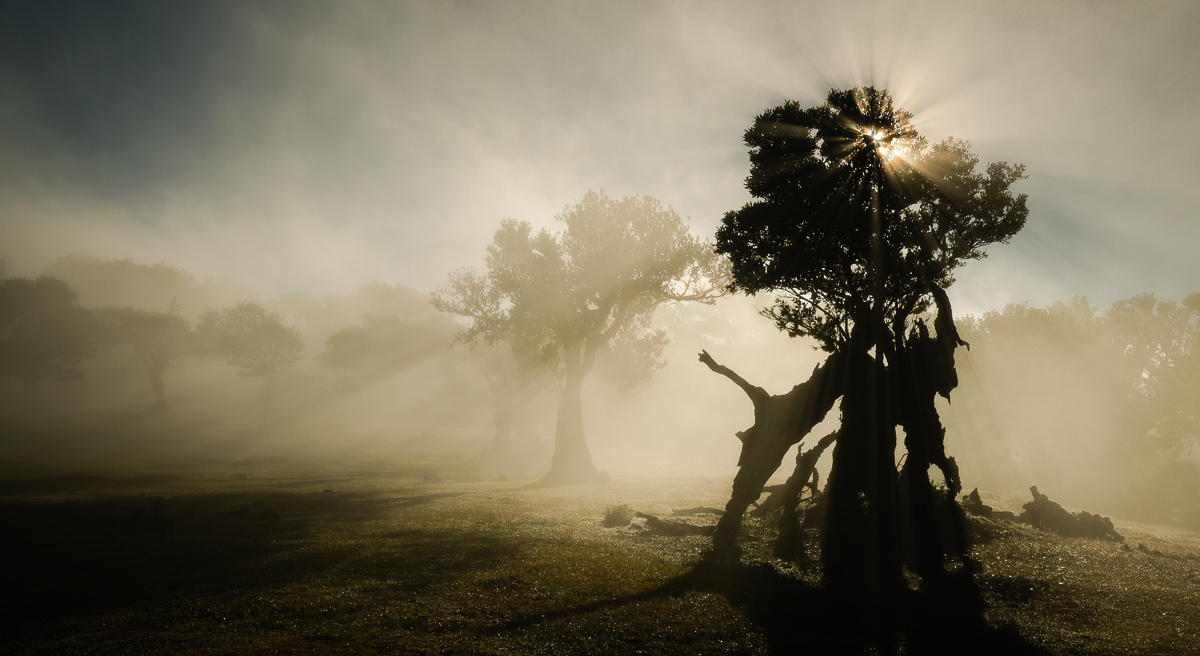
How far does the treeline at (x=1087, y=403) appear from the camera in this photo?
44469mm

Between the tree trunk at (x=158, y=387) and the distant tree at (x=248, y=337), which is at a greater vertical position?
the distant tree at (x=248, y=337)

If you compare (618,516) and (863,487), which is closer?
(863,487)

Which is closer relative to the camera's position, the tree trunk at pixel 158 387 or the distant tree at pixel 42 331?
the distant tree at pixel 42 331

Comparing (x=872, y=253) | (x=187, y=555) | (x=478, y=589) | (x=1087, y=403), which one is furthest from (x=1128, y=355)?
(x=187, y=555)

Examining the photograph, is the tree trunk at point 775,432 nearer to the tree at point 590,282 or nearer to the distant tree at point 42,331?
the tree at point 590,282

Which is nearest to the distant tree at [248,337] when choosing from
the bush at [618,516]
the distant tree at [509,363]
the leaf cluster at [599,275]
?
the distant tree at [509,363]

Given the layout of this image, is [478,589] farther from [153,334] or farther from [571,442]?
[153,334]

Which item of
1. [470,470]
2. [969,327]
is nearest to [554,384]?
[470,470]

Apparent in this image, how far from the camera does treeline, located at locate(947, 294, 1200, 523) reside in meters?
44.5

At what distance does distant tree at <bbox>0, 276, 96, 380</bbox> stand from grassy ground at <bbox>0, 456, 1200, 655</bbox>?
70.2m

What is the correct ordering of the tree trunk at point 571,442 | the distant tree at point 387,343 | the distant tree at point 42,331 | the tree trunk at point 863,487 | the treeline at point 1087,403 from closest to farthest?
the tree trunk at point 863,487, the tree trunk at point 571,442, the treeline at point 1087,403, the distant tree at point 42,331, the distant tree at point 387,343

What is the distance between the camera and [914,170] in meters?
18.3

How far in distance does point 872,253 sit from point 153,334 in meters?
97.0

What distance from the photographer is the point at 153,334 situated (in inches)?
2916
